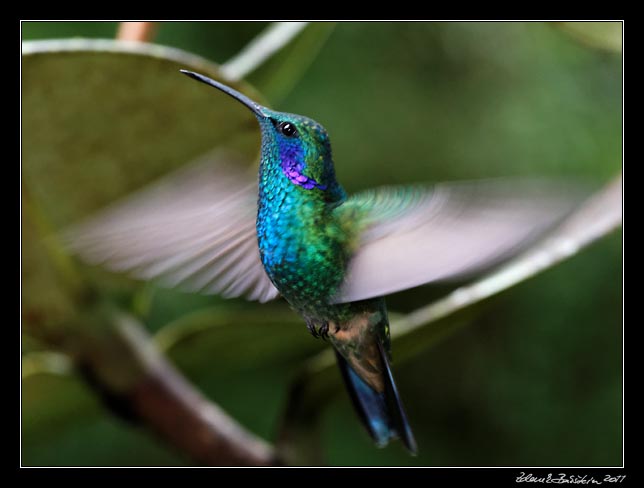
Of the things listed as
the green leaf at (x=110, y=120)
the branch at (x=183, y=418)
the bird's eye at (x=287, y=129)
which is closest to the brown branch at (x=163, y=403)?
the branch at (x=183, y=418)

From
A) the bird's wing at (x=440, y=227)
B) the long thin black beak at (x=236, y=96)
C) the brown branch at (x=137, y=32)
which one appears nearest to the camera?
the bird's wing at (x=440, y=227)

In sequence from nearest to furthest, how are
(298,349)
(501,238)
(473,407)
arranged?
(501,238) < (298,349) < (473,407)

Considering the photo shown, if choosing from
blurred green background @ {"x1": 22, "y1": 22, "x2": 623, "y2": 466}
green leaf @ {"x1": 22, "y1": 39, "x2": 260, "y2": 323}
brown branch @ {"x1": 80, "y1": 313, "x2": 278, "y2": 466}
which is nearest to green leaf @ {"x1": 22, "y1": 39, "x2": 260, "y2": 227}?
green leaf @ {"x1": 22, "y1": 39, "x2": 260, "y2": 323}

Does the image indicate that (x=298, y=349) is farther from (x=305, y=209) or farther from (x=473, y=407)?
(x=473, y=407)

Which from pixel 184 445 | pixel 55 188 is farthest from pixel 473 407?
pixel 55 188

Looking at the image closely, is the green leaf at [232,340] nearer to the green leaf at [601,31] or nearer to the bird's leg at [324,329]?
the bird's leg at [324,329]

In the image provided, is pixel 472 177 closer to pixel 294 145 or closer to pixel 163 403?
pixel 163 403

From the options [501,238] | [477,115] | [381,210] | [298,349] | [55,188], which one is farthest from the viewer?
[477,115]

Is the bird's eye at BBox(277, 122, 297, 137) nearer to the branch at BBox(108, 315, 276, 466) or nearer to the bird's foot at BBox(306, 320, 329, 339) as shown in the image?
the bird's foot at BBox(306, 320, 329, 339)
